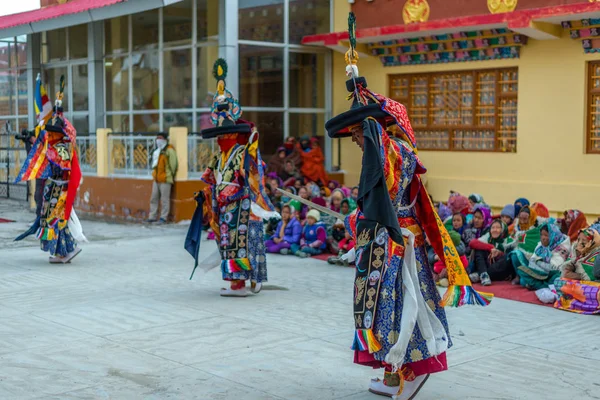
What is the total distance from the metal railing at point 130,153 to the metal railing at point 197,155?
2.09 feet

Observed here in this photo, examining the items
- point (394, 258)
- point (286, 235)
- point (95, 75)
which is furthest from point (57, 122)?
point (95, 75)

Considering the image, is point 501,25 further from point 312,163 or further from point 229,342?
point 229,342

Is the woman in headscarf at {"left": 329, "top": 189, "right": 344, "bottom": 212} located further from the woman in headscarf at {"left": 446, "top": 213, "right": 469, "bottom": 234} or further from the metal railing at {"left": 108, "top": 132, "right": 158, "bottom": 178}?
the metal railing at {"left": 108, "top": 132, "right": 158, "bottom": 178}

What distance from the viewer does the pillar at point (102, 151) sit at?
50.0 ft

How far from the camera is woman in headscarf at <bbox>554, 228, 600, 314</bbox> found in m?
7.32

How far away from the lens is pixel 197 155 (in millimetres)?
14469

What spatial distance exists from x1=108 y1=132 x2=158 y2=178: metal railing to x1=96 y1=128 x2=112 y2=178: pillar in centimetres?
6

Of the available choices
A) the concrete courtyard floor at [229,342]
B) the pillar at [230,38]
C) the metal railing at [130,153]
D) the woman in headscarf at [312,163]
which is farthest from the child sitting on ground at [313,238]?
the metal railing at [130,153]

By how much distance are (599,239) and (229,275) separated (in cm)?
339

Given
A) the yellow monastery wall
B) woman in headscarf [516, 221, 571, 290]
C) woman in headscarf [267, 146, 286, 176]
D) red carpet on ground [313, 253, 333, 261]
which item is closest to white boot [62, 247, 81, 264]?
red carpet on ground [313, 253, 333, 261]

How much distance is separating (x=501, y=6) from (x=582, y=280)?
640 centimetres

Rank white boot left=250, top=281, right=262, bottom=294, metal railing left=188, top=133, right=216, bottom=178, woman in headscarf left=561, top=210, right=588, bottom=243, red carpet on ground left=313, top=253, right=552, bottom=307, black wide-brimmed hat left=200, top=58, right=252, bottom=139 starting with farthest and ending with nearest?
metal railing left=188, top=133, right=216, bottom=178, woman in headscarf left=561, top=210, right=588, bottom=243, white boot left=250, top=281, right=262, bottom=294, red carpet on ground left=313, top=253, right=552, bottom=307, black wide-brimmed hat left=200, top=58, right=252, bottom=139

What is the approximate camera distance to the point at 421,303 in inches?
185

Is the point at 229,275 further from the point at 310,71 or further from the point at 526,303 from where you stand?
the point at 310,71
